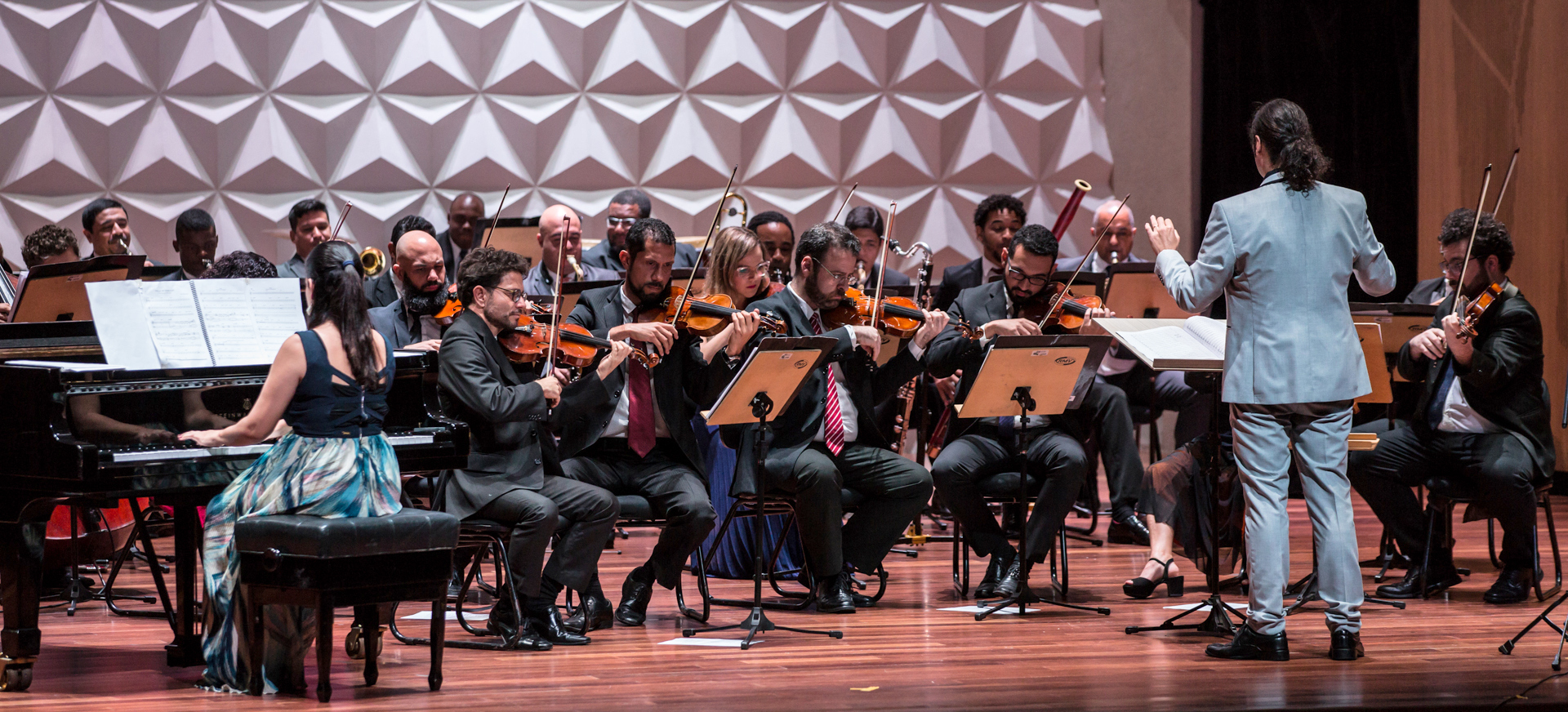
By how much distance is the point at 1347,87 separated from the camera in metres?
8.05

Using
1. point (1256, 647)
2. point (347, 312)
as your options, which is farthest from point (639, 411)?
point (1256, 647)

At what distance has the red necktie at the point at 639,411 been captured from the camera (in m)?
4.65

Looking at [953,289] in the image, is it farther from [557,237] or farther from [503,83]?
[503,83]

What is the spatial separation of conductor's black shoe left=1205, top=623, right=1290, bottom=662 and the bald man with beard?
8.94 ft

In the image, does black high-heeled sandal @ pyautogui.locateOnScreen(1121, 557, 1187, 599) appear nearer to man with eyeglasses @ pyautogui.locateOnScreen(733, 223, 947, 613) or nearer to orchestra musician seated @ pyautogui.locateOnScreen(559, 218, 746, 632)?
man with eyeglasses @ pyautogui.locateOnScreen(733, 223, 947, 613)

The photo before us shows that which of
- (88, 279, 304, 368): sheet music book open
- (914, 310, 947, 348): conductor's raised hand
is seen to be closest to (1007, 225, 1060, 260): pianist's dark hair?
(914, 310, 947, 348): conductor's raised hand

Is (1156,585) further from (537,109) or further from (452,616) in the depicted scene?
(537,109)

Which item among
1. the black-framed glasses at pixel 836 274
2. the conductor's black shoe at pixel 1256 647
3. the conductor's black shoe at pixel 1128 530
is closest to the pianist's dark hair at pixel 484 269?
the black-framed glasses at pixel 836 274

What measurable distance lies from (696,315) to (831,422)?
594mm

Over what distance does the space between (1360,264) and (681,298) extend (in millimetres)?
1964

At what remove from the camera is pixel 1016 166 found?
8.23 m

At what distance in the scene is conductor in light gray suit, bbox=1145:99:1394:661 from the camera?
12.6 ft

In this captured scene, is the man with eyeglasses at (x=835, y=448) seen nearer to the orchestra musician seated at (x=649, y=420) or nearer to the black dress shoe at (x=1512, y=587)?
the orchestra musician seated at (x=649, y=420)

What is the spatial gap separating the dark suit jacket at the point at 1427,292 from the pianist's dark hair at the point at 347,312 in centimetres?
404
